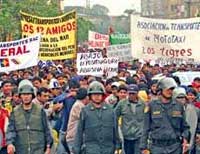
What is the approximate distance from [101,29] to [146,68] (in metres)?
117

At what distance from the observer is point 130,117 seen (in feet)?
46.3

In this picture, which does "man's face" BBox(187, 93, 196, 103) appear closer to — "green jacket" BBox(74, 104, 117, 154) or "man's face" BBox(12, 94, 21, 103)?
"green jacket" BBox(74, 104, 117, 154)

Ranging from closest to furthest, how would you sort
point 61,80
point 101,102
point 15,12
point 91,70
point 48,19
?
point 101,102
point 61,80
point 91,70
point 48,19
point 15,12

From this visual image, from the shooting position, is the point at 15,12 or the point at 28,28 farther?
the point at 15,12

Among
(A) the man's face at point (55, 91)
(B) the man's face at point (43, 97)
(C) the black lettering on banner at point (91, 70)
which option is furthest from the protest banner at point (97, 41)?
(B) the man's face at point (43, 97)

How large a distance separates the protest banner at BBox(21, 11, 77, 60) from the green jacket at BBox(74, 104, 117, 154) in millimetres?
9782

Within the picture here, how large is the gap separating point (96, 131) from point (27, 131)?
922 millimetres

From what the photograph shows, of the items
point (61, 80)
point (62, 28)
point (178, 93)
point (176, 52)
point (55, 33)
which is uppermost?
point (62, 28)

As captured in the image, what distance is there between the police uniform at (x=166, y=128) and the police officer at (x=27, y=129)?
138cm

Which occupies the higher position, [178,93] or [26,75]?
[26,75]

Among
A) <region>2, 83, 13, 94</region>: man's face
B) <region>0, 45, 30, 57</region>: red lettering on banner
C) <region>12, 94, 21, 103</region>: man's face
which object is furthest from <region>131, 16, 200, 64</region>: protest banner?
<region>12, 94, 21, 103</region>: man's face

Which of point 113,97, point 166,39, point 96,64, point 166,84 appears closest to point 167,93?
point 166,84

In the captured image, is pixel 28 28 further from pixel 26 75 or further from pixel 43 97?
pixel 43 97

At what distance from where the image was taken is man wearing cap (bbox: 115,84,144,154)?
14.0 metres
